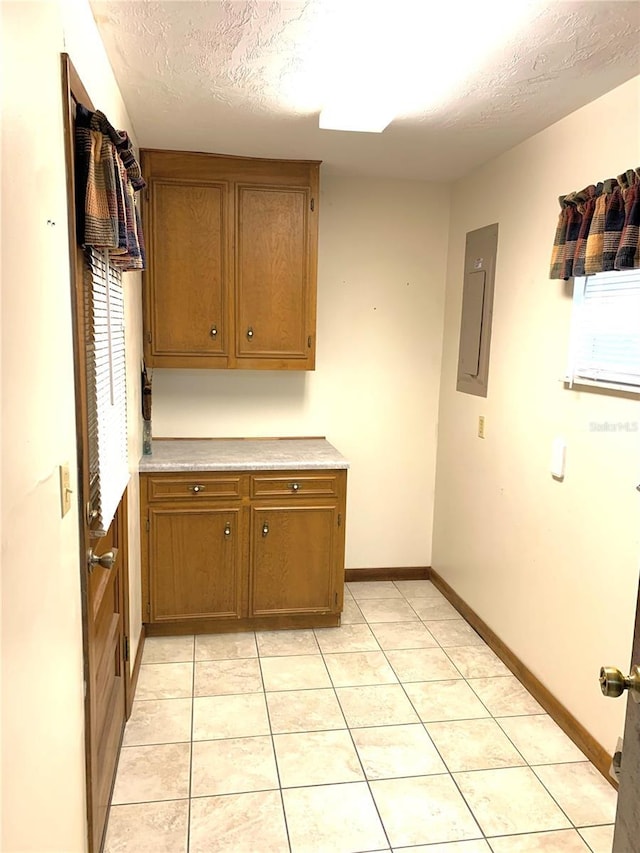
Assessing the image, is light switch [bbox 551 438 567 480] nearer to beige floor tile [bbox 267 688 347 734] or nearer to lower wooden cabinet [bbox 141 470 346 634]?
lower wooden cabinet [bbox 141 470 346 634]

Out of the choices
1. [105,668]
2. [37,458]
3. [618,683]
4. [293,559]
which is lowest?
[293,559]

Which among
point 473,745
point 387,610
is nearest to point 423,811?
point 473,745

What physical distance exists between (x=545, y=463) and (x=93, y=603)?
188 cm

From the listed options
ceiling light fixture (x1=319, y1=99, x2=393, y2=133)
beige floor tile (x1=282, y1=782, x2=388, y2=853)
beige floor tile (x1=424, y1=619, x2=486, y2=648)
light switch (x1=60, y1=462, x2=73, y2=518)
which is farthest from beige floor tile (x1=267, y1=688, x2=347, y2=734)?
ceiling light fixture (x1=319, y1=99, x2=393, y2=133)

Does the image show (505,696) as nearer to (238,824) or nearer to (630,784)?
(238,824)

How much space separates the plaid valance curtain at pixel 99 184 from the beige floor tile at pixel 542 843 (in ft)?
6.91

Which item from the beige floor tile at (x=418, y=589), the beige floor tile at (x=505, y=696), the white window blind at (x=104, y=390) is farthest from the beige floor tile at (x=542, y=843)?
the beige floor tile at (x=418, y=589)

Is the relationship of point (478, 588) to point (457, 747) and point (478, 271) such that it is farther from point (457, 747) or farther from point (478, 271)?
point (478, 271)

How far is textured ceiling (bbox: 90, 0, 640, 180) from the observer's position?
1.69 meters

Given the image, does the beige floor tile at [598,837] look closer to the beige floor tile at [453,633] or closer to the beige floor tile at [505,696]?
the beige floor tile at [505,696]

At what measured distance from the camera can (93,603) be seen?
5.48 feet

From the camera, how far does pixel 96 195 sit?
148cm

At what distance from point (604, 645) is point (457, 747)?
0.68m

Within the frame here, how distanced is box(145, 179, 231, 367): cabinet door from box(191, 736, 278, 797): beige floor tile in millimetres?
1820
